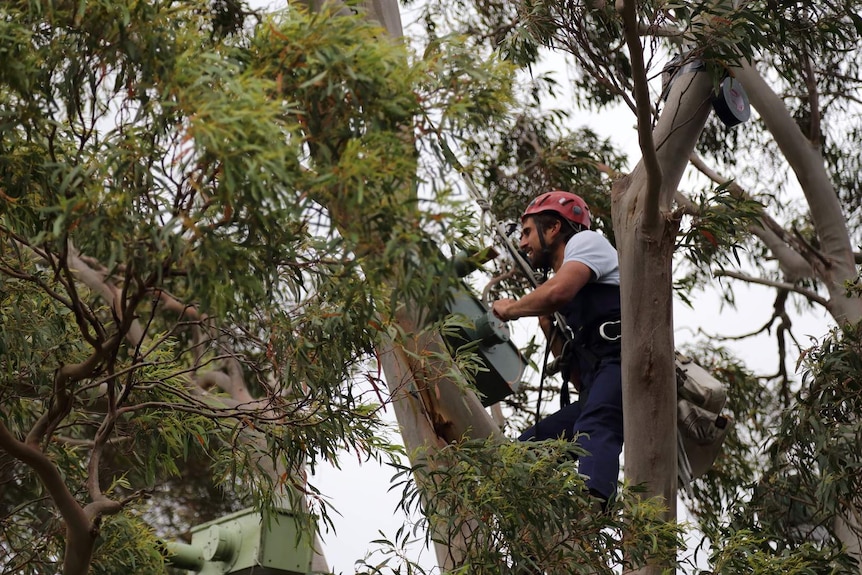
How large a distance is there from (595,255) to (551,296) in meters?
0.32

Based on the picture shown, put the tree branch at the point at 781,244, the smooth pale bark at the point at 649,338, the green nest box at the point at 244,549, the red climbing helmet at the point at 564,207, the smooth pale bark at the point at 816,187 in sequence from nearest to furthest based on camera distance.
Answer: the smooth pale bark at the point at 649,338, the red climbing helmet at the point at 564,207, the green nest box at the point at 244,549, the smooth pale bark at the point at 816,187, the tree branch at the point at 781,244

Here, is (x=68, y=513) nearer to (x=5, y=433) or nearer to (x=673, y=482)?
(x=5, y=433)

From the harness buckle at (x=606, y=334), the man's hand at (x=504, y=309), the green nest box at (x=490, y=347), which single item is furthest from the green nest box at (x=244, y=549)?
A: the harness buckle at (x=606, y=334)

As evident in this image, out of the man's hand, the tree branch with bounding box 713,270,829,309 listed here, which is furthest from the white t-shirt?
the tree branch with bounding box 713,270,829,309

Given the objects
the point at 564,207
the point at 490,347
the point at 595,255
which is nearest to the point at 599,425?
the point at 490,347

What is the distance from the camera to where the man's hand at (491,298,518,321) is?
164 inches

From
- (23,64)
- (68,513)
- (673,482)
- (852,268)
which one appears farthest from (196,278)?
(852,268)

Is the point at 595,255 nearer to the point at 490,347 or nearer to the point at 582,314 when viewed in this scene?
the point at 582,314

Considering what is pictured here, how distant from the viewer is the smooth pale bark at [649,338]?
13.1 feet

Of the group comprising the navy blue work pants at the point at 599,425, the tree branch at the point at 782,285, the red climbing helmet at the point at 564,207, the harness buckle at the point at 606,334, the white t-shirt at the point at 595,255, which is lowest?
the navy blue work pants at the point at 599,425

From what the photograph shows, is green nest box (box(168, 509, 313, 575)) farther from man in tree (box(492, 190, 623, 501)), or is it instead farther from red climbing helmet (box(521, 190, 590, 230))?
red climbing helmet (box(521, 190, 590, 230))

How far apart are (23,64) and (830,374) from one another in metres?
3.22

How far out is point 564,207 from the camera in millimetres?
4590

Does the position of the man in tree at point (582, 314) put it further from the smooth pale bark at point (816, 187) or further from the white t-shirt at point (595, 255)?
the smooth pale bark at point (816, 187)
